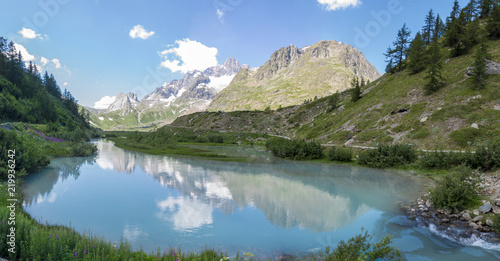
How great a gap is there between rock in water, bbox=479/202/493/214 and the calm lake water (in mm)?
3379

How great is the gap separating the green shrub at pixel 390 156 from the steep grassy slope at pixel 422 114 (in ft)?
18.0

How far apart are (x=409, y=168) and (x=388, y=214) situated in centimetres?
2153

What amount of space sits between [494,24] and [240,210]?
93.3 metres

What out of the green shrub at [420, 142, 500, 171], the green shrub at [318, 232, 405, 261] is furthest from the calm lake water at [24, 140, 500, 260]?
the green shrub at [420, 142, 500, 171]

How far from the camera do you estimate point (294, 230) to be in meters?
14.6

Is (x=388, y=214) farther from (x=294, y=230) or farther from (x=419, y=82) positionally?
(x=419, y=82)

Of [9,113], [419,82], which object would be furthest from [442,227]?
[9,113]

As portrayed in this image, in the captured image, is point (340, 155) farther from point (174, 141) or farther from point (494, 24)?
point (494, 24)

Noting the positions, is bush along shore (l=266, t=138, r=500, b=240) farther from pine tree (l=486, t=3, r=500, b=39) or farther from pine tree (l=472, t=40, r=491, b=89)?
pine tree (l=486, t=3, r=500, b=39)

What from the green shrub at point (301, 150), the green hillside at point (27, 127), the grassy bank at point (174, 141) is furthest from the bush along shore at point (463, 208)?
the grassy bank at point (174, 141)

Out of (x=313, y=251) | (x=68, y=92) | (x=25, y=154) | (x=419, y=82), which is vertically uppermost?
(x=68, y=92)

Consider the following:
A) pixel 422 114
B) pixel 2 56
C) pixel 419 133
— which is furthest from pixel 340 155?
pixel 2 56

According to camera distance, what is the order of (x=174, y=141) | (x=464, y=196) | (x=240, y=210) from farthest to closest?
1. (x=174, y=141)
2. (x=240, y=210)
3. (x=464, y=196)

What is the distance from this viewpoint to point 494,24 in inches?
2532
